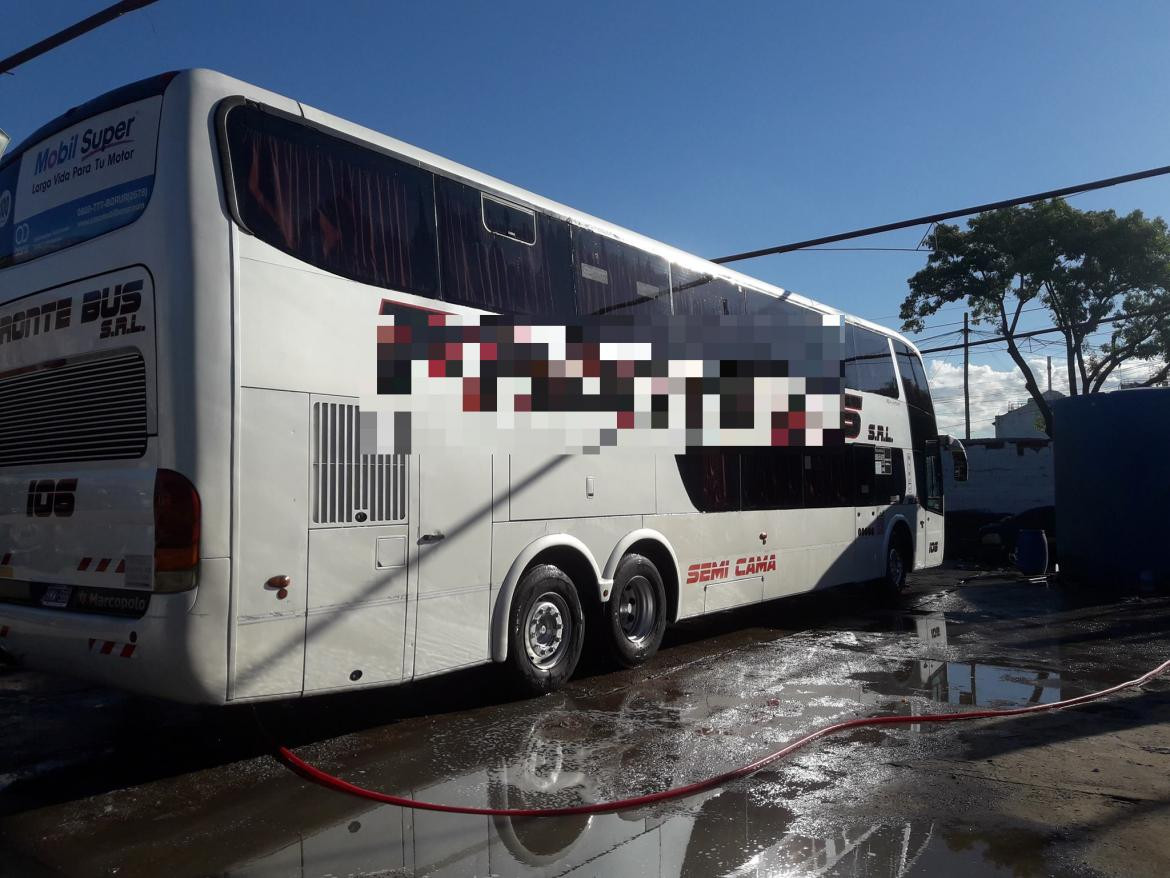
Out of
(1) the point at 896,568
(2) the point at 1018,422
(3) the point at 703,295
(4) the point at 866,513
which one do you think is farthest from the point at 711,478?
(2) the point at 1018,422

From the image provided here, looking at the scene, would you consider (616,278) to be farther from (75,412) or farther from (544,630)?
(75,412)

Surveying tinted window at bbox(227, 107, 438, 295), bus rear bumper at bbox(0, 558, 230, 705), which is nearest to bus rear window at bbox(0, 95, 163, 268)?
tinted window at bbox(227, 107, 438, 295)

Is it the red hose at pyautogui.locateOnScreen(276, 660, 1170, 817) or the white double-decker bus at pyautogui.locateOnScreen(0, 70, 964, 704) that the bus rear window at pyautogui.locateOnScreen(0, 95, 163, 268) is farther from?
the red hose at pyautogui.locateOnScreen(276, 660, 1170, 817)

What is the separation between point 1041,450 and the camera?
2569cm

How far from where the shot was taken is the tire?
14.0 m

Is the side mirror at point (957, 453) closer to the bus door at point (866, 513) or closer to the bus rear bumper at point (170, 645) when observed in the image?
the bus door at point (866, 513)

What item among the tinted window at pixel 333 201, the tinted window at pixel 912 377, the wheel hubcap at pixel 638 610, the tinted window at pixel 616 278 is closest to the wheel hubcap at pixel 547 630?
the wheel hubcap at pixel 638 610

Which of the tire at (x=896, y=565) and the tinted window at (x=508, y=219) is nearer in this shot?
the tinted window at (x=508, y=219)

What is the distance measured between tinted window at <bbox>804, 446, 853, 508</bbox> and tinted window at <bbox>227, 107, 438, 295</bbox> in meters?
6.26

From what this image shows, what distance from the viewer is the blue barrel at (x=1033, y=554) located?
55.8 feet

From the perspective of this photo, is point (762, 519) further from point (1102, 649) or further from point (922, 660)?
point (1102, 649)

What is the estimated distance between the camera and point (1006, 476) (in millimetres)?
26094

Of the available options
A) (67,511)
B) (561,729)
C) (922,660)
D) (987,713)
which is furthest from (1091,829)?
(67,511)

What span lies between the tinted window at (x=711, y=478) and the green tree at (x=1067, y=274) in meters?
20.9
